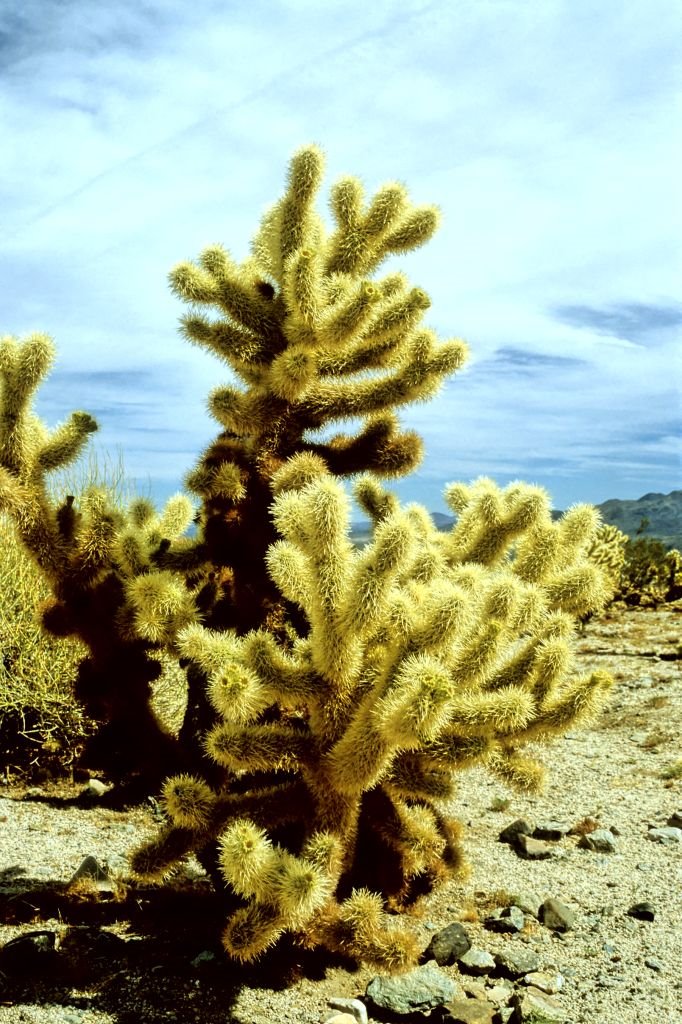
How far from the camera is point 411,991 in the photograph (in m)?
4.23

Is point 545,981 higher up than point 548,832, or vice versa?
point 548,832

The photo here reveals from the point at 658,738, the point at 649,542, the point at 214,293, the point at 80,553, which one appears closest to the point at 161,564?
the point at 80,553

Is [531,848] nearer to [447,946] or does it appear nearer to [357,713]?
[447,946]

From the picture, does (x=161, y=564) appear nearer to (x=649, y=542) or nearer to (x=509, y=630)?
(x=509, y=630)

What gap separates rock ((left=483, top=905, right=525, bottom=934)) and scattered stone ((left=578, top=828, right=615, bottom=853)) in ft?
4.76

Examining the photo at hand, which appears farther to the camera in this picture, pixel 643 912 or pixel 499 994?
pixel 643 912

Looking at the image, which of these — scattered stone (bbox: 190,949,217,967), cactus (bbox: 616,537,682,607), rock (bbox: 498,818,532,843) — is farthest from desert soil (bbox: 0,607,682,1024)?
cactus (bbox: 616,537,682,607)

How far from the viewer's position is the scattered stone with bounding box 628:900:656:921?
211 inches

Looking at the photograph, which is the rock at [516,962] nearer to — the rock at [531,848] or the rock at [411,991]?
the rock at [411,991]

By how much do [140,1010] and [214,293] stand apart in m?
3.47

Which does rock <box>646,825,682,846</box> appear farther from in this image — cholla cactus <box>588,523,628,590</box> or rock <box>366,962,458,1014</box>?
cholla cactus <box>588,523,628,590</box>

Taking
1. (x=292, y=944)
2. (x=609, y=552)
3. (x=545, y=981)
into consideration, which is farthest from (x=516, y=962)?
(x=609, y=552)

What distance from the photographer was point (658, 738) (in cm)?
945

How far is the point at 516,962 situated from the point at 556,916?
622 mm
